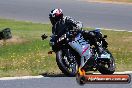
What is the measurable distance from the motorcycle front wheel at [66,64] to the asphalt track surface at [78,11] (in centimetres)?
944

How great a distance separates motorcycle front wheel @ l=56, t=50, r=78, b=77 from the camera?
426 inches

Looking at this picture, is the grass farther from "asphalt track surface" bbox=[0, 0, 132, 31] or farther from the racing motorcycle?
"asphalt track surface" bbox=[0, 0, 132, 31]

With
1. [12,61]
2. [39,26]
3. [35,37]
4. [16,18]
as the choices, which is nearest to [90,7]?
[16,18]

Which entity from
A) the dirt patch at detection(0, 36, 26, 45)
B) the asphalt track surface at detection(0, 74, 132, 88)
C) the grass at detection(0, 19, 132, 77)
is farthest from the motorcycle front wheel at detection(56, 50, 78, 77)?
the dirt patch at detection(0, 36, 26, 45)

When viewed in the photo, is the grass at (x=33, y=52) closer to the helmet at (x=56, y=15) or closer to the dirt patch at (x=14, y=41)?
the dirt patch at (x=14, y=41)

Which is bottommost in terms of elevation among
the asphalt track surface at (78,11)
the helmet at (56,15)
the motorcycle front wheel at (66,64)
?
the asphalt track surface at (78,11)

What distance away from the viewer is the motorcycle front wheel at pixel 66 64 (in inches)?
426

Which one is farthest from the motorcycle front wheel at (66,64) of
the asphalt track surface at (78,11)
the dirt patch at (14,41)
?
the asphalt track surface at (78,11)

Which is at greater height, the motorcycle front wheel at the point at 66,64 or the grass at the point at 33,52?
the motorcycle front wheel at the point at 66,64

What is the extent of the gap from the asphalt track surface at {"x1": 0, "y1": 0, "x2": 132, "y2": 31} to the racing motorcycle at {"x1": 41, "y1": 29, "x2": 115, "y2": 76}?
8.80 metres

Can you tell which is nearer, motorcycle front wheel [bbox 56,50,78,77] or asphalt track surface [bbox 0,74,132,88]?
asphalt track surface [bbox 0,74,132,88]

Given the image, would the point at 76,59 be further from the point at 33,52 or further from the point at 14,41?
the point at 14,41

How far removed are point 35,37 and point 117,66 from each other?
469cm

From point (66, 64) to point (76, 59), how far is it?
14.4 inches
